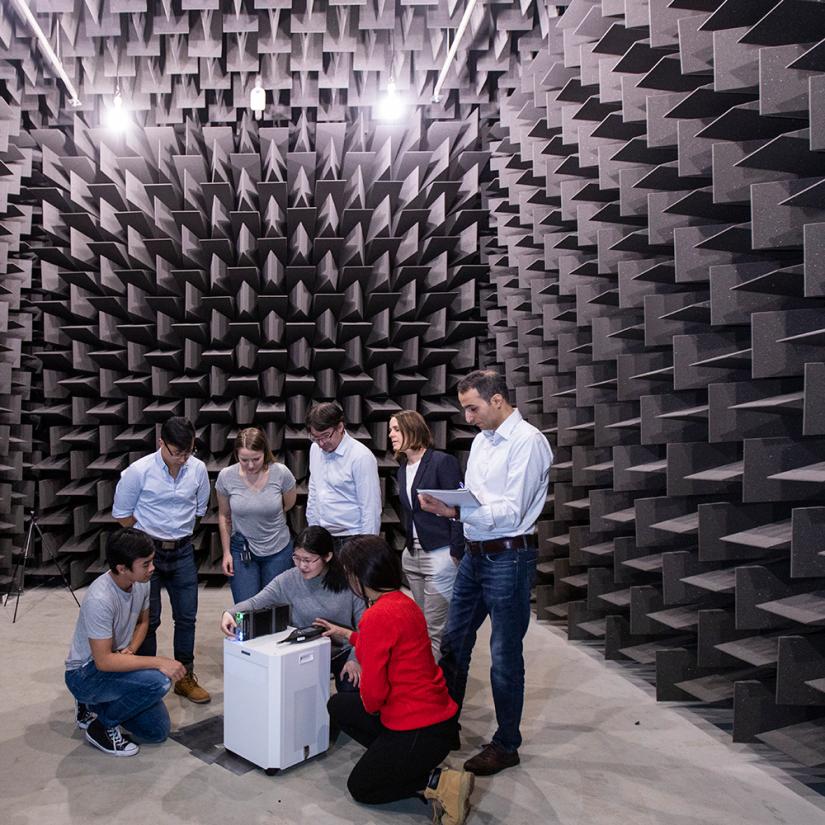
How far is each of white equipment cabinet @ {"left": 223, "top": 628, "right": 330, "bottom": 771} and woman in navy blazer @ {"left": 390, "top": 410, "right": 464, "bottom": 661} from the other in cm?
65

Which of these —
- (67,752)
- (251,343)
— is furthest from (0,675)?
(251,343)

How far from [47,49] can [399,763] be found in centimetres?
507

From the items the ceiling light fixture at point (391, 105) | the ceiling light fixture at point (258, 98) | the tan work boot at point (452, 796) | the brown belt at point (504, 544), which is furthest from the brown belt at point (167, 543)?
the ceiling light fixture at point (391, 105)

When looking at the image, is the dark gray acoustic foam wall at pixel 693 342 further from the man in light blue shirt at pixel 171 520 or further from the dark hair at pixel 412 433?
the man in light blue shirt at pixel 171 520

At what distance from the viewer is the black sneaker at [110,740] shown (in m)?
2.61

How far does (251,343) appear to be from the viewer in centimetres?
509

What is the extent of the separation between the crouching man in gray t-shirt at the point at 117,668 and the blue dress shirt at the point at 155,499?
1.63 ft

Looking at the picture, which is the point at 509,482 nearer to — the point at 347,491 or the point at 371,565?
the point at 371,565

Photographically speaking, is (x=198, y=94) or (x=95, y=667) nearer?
(x=95, y=667)

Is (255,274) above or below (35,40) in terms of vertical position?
below

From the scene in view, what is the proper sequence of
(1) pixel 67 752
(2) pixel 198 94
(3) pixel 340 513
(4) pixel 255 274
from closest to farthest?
(1) pixel 67 752 → (3) pixel 340 513 → (4) pixel 255 274 → (2) pixel 198 94

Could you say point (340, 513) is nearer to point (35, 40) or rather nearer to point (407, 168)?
point (407, 168)

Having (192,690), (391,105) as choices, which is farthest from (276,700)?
(391,105)

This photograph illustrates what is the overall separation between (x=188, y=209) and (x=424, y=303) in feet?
6.25
